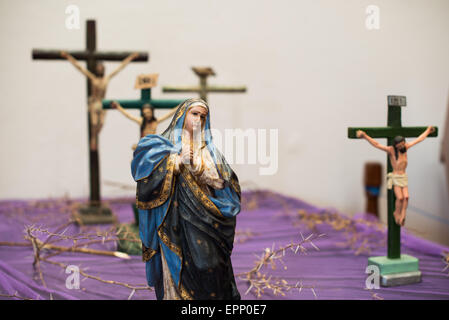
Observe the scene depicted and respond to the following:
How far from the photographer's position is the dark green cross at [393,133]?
9.33ft

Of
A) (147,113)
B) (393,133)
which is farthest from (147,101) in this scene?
(393,133)

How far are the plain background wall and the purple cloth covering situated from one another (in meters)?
0.40

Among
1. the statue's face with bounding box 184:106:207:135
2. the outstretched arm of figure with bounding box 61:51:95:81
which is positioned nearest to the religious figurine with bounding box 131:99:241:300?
the statue's face with bounding box 184:106:207:135

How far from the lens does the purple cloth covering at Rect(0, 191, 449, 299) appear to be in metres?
2.64

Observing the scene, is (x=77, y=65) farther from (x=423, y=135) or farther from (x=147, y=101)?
(x=423, y=135)

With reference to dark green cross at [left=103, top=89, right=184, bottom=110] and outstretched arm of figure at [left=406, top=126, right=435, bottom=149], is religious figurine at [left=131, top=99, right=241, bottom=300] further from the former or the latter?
dark green cross at [left=103, top=89, right=184, bottom=110]

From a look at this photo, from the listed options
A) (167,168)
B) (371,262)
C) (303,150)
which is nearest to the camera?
(167,168)

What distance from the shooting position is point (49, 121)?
4.92 m

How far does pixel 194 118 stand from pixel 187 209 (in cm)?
37

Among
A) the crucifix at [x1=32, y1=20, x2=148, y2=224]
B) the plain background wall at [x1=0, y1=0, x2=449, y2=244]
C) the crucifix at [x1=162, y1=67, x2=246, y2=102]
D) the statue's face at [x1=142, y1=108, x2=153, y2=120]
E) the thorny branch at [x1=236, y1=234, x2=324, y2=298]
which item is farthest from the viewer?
the crucifix at [x1=162, y1=67, x2=246, y2=102]

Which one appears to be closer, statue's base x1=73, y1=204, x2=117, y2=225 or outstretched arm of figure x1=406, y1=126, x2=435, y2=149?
outstretched arm of figure x1=406, y1=126, x2=435, y2=149

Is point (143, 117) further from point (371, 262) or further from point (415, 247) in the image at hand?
point (415, 247)
